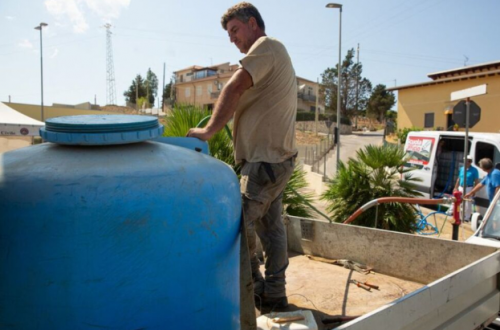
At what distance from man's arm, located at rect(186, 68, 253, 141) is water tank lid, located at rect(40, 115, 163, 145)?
48 centimetres

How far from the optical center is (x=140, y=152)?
160cm

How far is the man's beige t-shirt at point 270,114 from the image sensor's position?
2412 mm

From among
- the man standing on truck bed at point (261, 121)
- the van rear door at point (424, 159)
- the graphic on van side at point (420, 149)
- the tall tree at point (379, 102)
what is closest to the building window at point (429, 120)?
the graphic on van side at point (420, 149)

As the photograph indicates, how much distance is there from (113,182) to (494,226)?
350 cm

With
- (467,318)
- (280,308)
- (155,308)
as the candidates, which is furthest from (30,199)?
(467,318)

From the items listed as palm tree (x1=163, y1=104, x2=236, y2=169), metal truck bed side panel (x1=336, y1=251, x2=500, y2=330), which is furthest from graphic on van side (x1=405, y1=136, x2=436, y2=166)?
metal truck bed side panel (x1=336, y1=251, x2=500, y2=330)

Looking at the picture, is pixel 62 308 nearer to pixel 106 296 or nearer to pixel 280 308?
pixel 106 296

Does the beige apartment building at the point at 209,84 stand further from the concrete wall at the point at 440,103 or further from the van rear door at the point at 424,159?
the van rear door at the point at 424,159

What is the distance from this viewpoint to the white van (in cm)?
917

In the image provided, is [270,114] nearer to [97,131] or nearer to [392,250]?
[97,131]

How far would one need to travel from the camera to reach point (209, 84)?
53438 millimetres

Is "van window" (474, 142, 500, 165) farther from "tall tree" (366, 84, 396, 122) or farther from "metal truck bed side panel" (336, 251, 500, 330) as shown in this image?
"tall tree" (366, 84, 396, 122)

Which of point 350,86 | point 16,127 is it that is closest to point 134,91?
point 350,86

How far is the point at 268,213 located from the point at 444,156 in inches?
389
